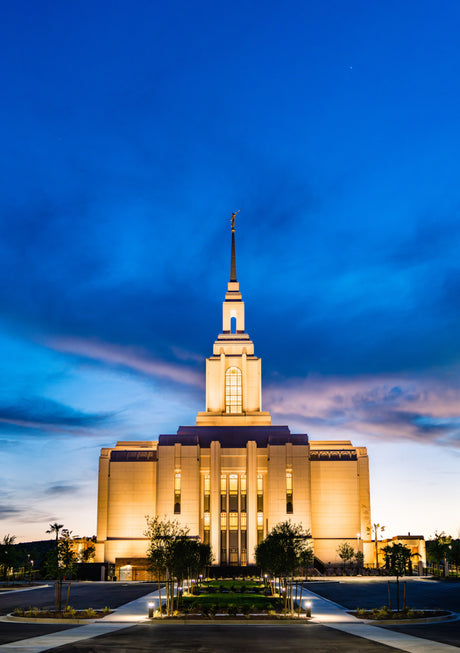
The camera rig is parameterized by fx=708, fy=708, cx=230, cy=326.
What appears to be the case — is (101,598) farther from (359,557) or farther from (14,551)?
(359,557)

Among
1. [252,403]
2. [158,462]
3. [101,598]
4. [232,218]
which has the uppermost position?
[232,218]

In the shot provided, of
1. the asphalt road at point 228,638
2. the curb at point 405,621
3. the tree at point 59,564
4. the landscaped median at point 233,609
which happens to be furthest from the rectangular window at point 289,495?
the curb at point 405,621

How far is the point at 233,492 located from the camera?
102 metres

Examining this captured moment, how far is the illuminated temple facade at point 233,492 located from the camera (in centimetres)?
9906

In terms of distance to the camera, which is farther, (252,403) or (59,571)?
(252,403)

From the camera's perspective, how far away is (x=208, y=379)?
12238cm

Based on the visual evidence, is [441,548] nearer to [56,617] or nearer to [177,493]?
[177,493]

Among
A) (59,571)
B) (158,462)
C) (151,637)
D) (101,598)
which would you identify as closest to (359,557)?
(158,462)

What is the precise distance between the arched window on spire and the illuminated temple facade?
545 inches

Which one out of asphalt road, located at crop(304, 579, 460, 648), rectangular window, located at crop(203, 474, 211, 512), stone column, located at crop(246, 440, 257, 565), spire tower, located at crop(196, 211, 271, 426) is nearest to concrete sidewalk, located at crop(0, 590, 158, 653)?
asphalt road, located at crop(304, 579, 460, 648)

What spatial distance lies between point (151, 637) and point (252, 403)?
313 feet

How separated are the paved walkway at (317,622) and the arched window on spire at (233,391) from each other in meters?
79.9

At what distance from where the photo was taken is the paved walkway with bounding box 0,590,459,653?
2281 centimetres

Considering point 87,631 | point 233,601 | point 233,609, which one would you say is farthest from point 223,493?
point 87,631
